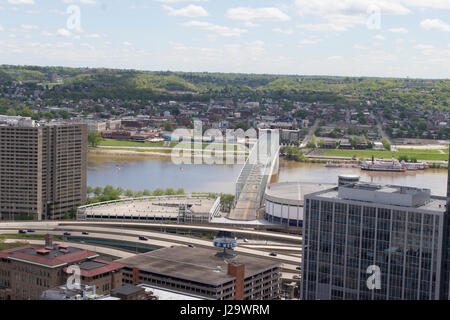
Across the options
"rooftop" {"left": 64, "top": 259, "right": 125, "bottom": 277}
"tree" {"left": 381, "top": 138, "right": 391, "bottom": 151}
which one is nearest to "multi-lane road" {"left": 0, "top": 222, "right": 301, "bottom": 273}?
"rooftop" {"left": 64, "top": 259, "right": 125, "bottom": 277}

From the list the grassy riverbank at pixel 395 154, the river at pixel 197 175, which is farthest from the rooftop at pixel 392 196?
the grassy riverbank at pixel 395 154

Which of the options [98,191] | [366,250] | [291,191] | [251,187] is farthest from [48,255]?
[251,187]

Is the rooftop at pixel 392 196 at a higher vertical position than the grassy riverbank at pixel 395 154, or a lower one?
higher

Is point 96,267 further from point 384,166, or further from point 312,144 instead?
point 312,144

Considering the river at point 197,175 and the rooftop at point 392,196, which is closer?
the rooftop at point 392,196

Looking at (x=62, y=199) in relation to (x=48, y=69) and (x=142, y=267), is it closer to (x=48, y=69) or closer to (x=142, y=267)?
(x=142, y=267)

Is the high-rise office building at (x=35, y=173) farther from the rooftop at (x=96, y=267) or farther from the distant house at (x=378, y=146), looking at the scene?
the distant house at (x=378, y=146)

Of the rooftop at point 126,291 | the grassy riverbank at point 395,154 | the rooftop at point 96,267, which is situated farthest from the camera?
the grassy riverbank at point 395,154

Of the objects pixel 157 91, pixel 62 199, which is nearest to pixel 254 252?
pixel 62 199
